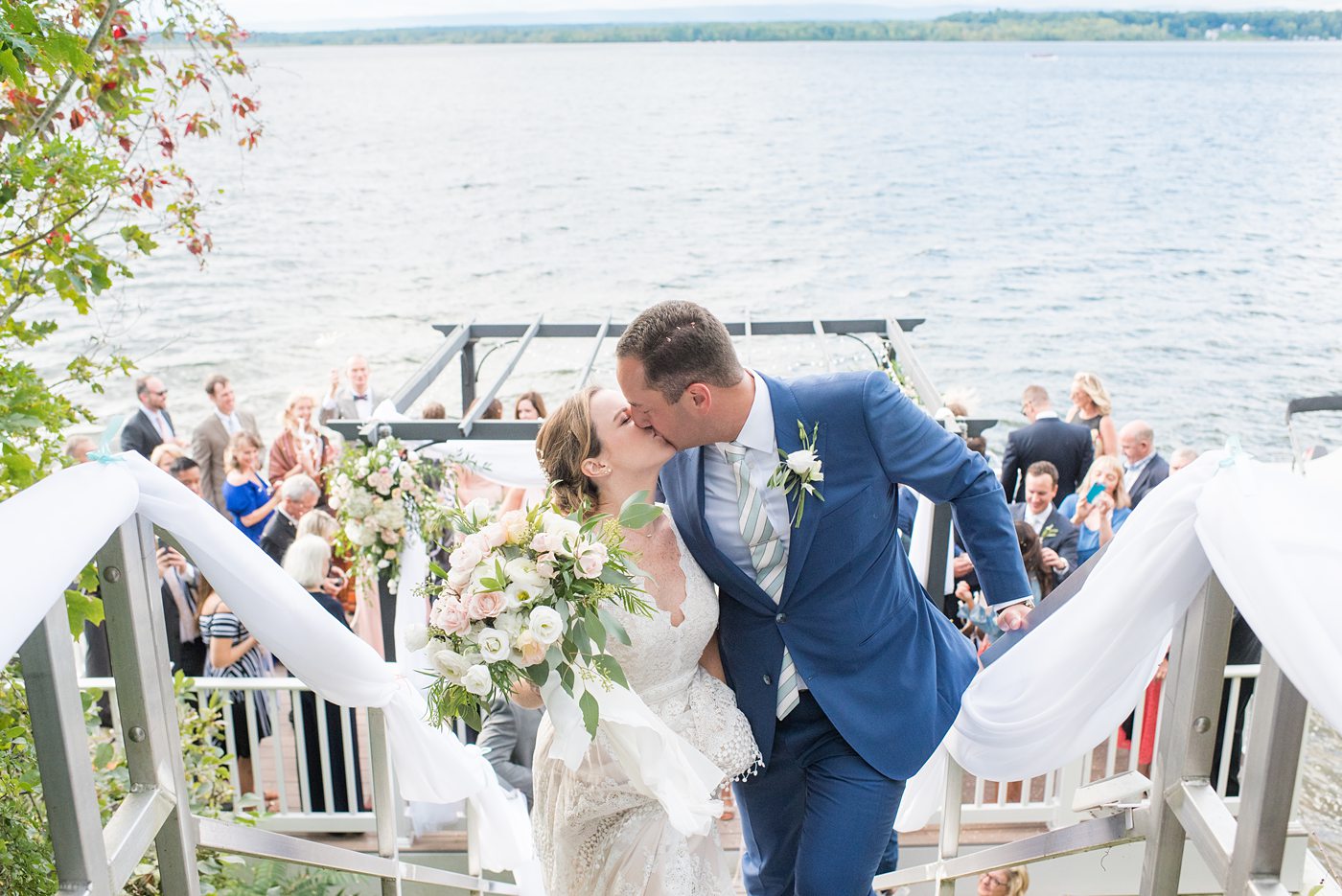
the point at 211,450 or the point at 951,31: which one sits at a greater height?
the point at 951,31

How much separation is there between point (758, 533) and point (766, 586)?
15 cm

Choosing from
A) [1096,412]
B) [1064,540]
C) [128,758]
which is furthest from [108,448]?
[1096,412]

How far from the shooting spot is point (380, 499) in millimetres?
5535

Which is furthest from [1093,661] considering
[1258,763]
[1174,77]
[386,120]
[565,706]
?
[1174,77]

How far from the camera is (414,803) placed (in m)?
5.25

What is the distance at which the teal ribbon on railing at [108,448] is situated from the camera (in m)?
2.15

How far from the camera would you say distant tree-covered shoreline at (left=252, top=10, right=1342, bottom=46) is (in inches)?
4146

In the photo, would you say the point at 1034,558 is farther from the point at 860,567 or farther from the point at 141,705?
the point at 141,705

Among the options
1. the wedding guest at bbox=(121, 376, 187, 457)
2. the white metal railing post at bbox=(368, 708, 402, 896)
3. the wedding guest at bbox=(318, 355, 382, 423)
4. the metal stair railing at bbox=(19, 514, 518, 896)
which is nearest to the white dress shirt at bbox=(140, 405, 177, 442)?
the wedding guest at bbox=(121, 376, 187, 457)

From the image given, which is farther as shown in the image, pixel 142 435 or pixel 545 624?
pixel 142 435

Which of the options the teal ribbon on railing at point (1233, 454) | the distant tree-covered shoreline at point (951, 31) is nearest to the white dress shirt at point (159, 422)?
the teal ribbon on railing at point (1233, 454)

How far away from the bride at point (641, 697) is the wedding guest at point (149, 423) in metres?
5.88

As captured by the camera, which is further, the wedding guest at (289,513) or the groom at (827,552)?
the wedding guest at (289,513)

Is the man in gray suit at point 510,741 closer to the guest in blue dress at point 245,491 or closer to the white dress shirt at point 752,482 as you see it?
the white dress shirt at point 752,482
